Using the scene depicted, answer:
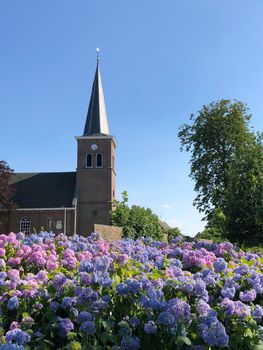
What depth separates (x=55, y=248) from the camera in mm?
6137

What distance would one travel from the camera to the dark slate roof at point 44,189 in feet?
160

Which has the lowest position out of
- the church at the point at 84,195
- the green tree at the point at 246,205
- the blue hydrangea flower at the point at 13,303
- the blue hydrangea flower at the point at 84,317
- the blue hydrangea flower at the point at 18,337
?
the blue hydrangea flower at the point at 18,337

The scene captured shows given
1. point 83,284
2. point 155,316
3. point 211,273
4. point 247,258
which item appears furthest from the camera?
point 247,258

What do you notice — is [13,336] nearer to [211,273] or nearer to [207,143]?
[211,273]

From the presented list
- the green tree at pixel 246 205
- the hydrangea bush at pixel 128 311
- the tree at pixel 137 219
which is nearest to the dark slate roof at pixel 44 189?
the tree at pixel 137 219

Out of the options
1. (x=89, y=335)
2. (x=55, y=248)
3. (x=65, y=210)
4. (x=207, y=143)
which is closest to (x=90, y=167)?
(x=65, y=210)

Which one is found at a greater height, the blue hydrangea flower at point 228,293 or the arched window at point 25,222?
the arched window at point 25,222

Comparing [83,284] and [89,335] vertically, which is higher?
[83,284]

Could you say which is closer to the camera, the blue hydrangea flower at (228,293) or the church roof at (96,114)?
the blue hydrangea flower at (228,293)

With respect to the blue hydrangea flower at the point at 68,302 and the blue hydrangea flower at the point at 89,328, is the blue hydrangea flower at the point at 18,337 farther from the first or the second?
the blue hydrangea flower at the point at 68,302

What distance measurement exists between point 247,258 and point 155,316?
9.39ft

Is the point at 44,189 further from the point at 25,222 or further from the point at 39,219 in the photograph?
the point at 25,222

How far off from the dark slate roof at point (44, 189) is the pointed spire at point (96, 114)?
6.43 m

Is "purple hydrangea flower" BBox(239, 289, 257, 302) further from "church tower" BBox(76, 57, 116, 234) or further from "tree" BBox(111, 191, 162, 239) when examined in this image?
"church tower" BBox(76, 57, 116, 234)
